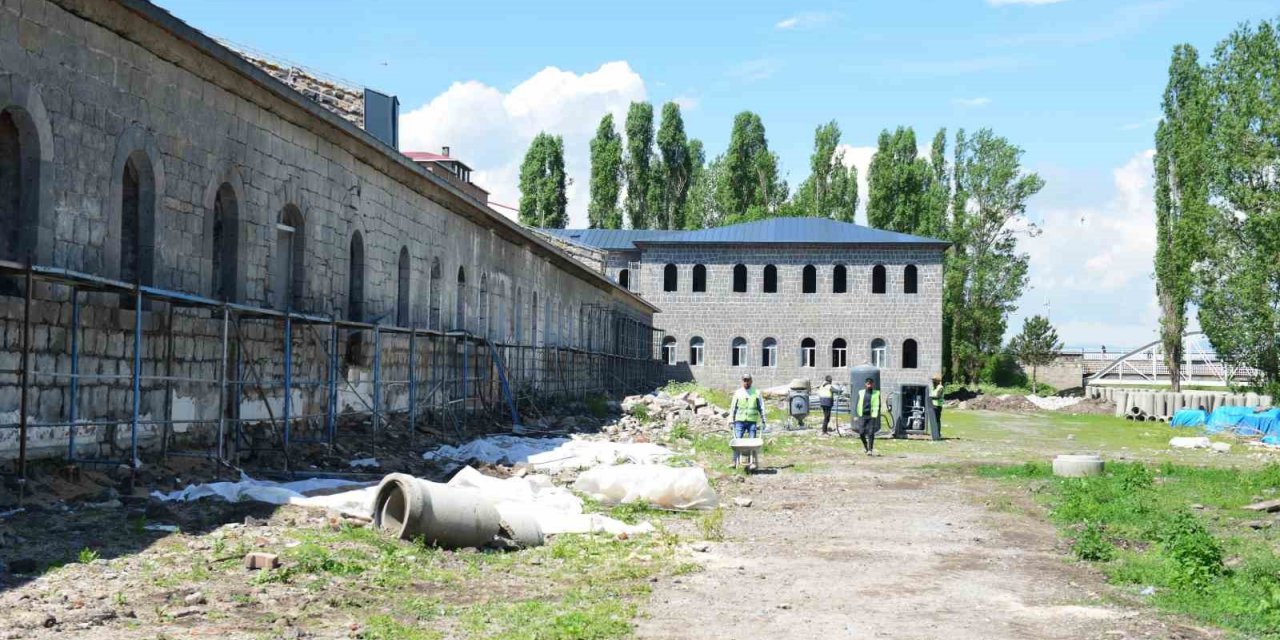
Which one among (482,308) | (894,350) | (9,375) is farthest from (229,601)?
(894,350)

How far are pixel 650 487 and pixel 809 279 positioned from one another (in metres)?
46.7

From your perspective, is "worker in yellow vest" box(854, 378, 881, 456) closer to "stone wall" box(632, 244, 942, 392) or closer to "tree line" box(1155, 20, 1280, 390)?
"tree line" box(1155, 20, 1280, 390)

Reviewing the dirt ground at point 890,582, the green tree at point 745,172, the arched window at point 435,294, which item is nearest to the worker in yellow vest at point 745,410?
the dirt ground at point 890,582

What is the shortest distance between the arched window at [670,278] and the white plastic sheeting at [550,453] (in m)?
40.0

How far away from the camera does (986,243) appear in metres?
65.6

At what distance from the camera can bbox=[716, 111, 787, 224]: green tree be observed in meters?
67.9

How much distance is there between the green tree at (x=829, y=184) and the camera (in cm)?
6756

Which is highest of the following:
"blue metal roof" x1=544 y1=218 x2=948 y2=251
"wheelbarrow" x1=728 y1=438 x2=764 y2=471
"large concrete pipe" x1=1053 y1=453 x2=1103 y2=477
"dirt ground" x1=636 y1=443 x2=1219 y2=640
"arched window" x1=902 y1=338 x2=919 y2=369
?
"blue metal roof" x1=544 y1=218 x2=948 y2=251

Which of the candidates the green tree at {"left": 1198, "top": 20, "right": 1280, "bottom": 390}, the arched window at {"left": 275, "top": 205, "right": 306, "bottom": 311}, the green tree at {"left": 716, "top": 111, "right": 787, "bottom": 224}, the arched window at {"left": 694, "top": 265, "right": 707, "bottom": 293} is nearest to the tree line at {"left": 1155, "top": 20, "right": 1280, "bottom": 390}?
the green tree at {"left": 1198, "top": 20, "right": 1280, "bottom": 390}

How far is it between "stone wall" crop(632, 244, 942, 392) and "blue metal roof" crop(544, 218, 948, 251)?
437 millimetres

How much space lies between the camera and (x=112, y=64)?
1188 centimetres

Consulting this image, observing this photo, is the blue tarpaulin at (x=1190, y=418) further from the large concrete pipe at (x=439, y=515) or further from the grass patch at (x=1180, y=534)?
the large concrete pipe at (x=439, y=515)

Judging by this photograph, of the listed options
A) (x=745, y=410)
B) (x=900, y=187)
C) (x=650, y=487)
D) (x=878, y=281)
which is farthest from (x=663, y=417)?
(x=900, y=187)

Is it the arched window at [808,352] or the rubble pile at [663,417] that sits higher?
the arched window at [808,352]
